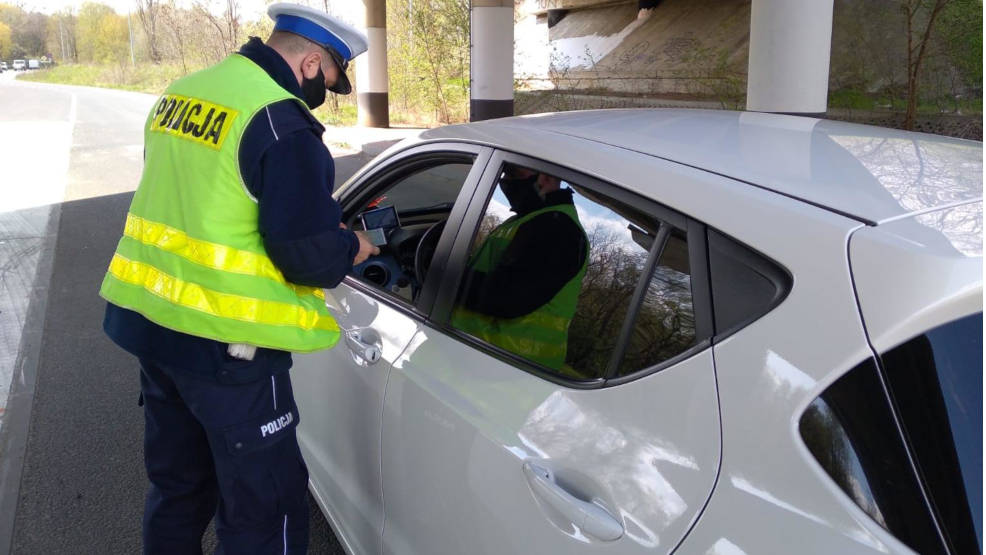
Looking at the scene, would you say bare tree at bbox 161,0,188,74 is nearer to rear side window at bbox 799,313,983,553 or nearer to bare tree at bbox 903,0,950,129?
bare tree at bbox 903,0,950,129

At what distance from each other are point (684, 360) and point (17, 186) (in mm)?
13468

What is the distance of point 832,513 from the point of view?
1.16 metres

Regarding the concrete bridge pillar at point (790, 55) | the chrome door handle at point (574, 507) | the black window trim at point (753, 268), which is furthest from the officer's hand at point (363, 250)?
the concrete bridge pillar at point (790, 55)

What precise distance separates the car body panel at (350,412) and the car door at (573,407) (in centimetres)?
9

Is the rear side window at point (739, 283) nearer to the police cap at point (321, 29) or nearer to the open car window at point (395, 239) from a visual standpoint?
the open car window at point (395, 239)

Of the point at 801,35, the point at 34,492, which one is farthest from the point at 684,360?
the point at 801,35

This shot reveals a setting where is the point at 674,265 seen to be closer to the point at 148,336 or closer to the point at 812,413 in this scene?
the point at 812,413

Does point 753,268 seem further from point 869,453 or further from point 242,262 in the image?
point 242,262

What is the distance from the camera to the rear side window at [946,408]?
1090 millimetres

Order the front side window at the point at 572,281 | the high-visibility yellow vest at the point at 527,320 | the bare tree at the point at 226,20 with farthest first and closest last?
the bare tree at the point at 226,20 → the high-visibility yellow vest at the point at 527,320 → the front side window at the point at 572,281

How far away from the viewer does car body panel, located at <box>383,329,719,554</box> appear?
4.51ft

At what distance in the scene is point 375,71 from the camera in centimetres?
1983

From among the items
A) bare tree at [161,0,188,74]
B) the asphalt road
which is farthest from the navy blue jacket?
bare tree at [161,0,188,74]

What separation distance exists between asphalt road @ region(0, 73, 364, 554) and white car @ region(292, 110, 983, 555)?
139 cm
